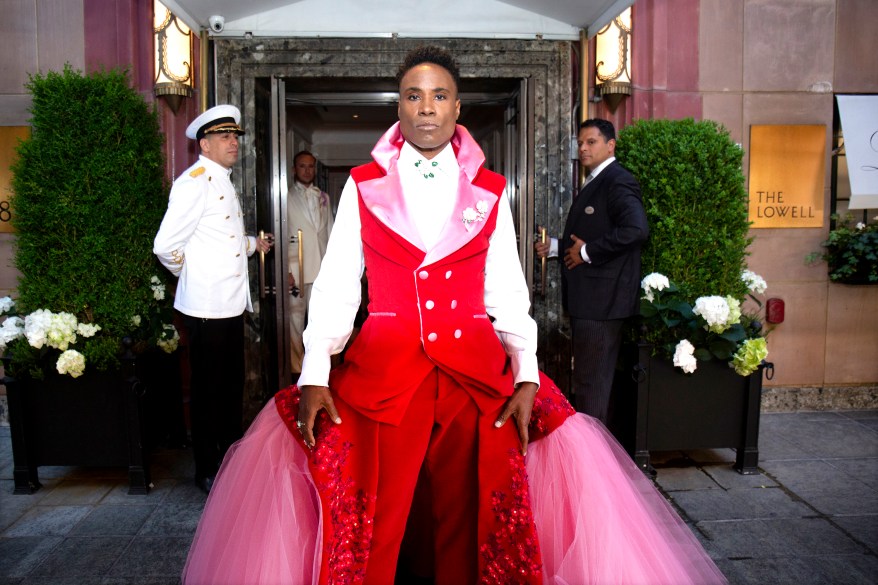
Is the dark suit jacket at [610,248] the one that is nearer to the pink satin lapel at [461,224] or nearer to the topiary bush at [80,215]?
the pink satin lapel at [461,224]

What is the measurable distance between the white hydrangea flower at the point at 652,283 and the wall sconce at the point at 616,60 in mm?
1569

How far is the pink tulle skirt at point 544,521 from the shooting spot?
2.01 meters

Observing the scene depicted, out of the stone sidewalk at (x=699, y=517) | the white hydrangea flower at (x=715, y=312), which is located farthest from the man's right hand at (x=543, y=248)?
the stone sidewalk at (x=699, y=517)

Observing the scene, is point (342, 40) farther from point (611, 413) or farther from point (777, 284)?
point (777, 284)

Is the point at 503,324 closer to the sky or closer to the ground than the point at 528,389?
closer to the sky

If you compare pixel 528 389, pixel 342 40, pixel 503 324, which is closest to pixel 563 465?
pixel 528 389

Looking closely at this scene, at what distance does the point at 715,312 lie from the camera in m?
4.20

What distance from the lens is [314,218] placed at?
742 cm

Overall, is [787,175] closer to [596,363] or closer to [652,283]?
[652,283]

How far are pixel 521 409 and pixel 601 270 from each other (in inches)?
90.4

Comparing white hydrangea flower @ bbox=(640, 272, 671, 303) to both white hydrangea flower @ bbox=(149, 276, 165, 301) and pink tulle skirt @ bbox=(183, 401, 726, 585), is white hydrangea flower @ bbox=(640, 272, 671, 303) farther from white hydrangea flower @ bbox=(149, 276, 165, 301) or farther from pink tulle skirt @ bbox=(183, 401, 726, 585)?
white hydrangea flower @ bbox=(149, 276, 165, 301)

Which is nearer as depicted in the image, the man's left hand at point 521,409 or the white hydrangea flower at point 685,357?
the man's left hand at point 521,409

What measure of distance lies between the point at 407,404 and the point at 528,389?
1.33ft

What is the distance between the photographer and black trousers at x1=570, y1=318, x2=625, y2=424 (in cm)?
432
